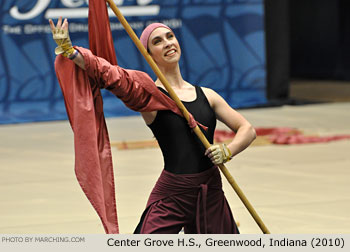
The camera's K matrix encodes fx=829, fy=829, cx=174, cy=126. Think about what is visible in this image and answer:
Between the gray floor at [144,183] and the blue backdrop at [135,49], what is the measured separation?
118 cm

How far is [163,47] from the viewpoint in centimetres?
359

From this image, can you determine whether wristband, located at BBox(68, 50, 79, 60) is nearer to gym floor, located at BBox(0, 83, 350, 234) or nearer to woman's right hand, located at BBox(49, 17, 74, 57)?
Result: woman's right hand, located at BBox(49, 17, 74, 57)

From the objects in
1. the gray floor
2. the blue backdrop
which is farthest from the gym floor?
the blue backdrop

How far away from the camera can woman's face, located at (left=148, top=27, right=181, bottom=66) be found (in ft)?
11.8

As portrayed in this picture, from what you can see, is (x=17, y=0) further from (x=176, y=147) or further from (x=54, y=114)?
(x=176, y=147)

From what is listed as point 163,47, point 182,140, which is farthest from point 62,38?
point 182,140

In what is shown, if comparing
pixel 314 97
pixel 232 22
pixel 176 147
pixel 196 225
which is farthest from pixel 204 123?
pixel 314 97

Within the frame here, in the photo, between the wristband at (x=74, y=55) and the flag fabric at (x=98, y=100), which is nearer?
the wristband at (x=74, y=55)

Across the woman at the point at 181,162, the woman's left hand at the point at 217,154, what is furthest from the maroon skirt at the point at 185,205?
the woman's left hand at the point at 217,154

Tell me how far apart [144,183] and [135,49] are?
4761 mm

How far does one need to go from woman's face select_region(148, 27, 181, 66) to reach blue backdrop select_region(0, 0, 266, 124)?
283 inches

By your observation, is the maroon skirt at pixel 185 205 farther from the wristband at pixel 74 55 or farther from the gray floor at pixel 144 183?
the gray floor at pixel 144 183

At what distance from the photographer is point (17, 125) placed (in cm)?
1055

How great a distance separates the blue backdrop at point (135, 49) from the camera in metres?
10.7
